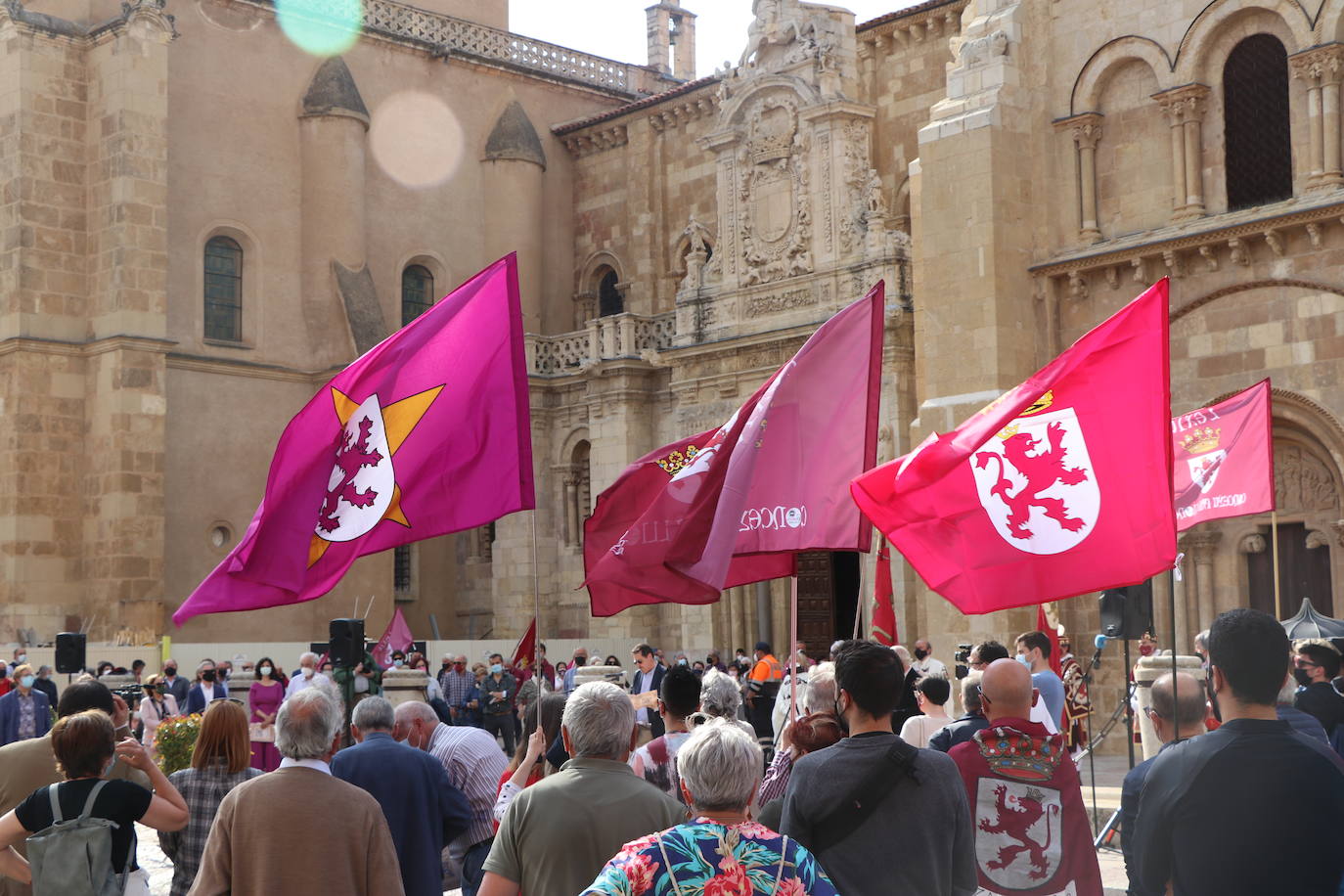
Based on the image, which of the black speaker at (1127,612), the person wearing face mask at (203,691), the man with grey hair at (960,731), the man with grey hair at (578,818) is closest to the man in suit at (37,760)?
the man with grey hair at (578,818)

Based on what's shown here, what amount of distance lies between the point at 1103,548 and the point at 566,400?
78.9 ft

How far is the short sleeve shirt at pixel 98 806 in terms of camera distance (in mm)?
5992

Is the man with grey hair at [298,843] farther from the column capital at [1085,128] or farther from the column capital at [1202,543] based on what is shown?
the column capital at [1085,128]

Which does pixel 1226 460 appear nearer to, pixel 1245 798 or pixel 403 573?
pixel 1245 798

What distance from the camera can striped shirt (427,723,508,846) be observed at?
7.64 metres

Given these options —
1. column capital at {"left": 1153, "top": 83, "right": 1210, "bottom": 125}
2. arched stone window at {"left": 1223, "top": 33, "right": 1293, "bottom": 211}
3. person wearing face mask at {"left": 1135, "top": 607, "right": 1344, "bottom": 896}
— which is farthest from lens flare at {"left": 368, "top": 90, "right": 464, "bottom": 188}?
person wearing face mask at {"left": 1135, "top": 607, "right": 1344, "bottom": 896}

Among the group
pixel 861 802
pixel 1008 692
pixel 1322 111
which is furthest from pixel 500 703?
pixel 861 802

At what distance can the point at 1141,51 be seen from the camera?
62.6 feet

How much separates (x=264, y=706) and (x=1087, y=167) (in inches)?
440

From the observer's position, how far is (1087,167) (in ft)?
64.1

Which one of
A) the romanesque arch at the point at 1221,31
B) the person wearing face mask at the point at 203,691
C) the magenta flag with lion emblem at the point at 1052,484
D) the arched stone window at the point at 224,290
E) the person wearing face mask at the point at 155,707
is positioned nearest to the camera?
the magenta flag with lion emblem at the point at 1052,484

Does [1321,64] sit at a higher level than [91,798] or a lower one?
higher

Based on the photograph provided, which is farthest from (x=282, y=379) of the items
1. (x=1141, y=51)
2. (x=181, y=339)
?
(x=1141, y=51)

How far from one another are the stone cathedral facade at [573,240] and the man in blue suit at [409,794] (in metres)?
12.8
